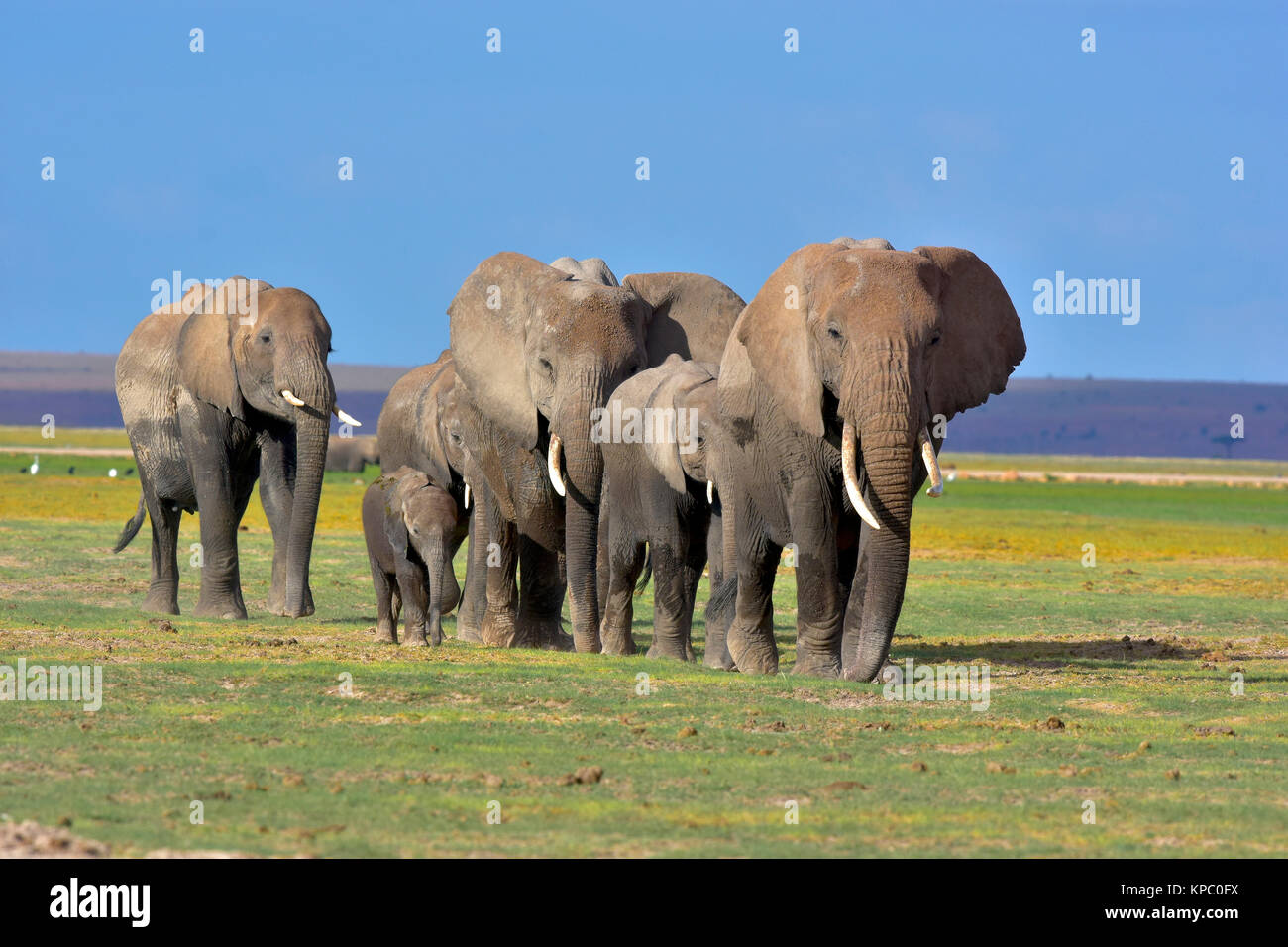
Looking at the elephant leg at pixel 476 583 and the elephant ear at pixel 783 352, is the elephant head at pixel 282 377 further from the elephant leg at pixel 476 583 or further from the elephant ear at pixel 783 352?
the elephant ear at pixel 783 352

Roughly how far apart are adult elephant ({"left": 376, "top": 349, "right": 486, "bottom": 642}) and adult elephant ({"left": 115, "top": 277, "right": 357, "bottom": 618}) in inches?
36.0

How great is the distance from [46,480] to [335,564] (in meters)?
47.9

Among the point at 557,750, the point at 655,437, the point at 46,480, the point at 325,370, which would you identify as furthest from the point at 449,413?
the point at 46,480

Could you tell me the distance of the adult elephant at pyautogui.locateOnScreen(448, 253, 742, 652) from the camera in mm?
17344

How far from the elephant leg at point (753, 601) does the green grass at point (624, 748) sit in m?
0.76

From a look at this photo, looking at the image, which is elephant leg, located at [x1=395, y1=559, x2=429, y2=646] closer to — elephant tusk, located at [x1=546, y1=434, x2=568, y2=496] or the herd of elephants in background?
the herd of elephants in background

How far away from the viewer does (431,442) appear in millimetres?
20781

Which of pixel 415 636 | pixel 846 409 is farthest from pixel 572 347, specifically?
pixel 846 409

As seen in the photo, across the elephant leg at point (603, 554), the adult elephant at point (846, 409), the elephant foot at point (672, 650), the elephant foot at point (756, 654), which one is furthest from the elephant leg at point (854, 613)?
the elephant leg at point (603, 554)

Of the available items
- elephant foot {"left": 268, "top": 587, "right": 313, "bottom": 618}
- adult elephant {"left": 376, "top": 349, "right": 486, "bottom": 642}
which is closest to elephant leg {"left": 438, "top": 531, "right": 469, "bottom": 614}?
adult elephant {"left": 376, "top": 349, "right": 486, "bottom": 642}

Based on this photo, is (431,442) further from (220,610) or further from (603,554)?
(603,554)

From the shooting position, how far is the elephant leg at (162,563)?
2127cm

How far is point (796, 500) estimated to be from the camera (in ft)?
48.2
